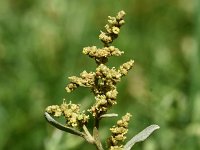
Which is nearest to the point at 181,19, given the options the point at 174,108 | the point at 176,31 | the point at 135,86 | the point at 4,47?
the point at 176,31

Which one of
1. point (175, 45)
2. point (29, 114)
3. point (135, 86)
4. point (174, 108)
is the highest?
point (175, 45)

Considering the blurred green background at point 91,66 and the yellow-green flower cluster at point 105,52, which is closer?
the yellow-green flower cluster at point 105,52

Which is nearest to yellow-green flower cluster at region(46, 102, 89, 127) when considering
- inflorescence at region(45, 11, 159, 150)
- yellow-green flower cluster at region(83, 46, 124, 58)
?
inflorescence at region(45, 11, 159, 150)

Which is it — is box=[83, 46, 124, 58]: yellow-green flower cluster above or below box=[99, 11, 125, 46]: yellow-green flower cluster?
below

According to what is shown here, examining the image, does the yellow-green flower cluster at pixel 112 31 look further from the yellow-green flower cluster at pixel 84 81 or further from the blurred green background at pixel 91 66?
the blurred green background at pixel 91 66

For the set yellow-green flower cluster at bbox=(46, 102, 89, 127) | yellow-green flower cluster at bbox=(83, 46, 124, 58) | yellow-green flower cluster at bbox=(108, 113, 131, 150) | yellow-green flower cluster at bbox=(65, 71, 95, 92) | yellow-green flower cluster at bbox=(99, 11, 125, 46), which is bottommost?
yellow-green flower cluster at bbox=(108, 113, 131, 150)

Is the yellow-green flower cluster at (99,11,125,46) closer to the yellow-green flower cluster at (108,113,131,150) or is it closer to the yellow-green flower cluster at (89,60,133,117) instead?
the yellow-green flower cluster at (89,60,133,117)

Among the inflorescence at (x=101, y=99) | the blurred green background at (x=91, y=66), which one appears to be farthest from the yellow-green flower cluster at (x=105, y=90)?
the blurred green background at (x=91, y=66)

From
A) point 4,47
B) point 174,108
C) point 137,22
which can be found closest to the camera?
point 174,108

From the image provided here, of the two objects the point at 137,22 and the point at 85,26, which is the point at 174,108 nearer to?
the point at 85,26
